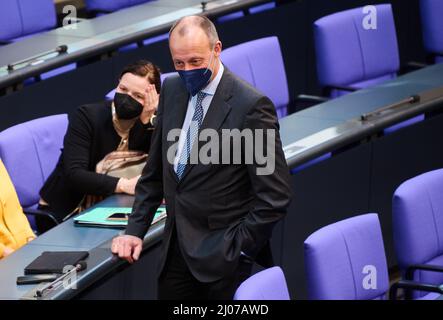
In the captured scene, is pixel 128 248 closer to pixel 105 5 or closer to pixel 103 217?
pixel 103 217

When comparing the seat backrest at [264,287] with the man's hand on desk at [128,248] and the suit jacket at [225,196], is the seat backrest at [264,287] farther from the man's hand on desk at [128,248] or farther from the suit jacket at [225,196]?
the man's hand on desk at [128,248]

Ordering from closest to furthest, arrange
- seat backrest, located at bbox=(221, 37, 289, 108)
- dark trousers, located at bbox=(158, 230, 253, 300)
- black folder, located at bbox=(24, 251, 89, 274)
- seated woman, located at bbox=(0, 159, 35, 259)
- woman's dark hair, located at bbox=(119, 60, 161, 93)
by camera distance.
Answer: dark trousers, located at bbox=(158, 230, 253, 300) < black folder, located at bbox=(24, 251, 89, 274) < seated woman, located at bbox=(0, 159, 35, 259) < woman's dark hair, located at bbox=(119, 60, 161, 93) < seat backrest, located at bbox=(221, 37, 289, 108)

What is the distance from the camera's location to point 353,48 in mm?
5699

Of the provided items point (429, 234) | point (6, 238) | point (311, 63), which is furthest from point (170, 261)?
point (311, 63)

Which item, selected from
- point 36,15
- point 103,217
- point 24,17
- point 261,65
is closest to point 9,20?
point 24,17

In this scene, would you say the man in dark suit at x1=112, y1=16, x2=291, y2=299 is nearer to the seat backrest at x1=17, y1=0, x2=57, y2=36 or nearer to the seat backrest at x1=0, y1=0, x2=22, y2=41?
the seat backrest at x1=0, y1=0, x2=22, y2=41

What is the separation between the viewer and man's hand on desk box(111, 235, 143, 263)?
3287 mm

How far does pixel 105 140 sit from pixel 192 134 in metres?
0.98

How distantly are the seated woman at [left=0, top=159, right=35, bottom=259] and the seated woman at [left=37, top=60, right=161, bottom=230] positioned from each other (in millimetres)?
256

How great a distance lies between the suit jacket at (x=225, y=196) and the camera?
122 inches

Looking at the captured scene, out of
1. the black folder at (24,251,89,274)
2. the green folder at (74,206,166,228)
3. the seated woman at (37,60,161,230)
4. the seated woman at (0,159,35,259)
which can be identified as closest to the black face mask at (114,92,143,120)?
the seated woman at (37,60,161,230)

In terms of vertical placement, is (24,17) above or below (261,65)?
above
